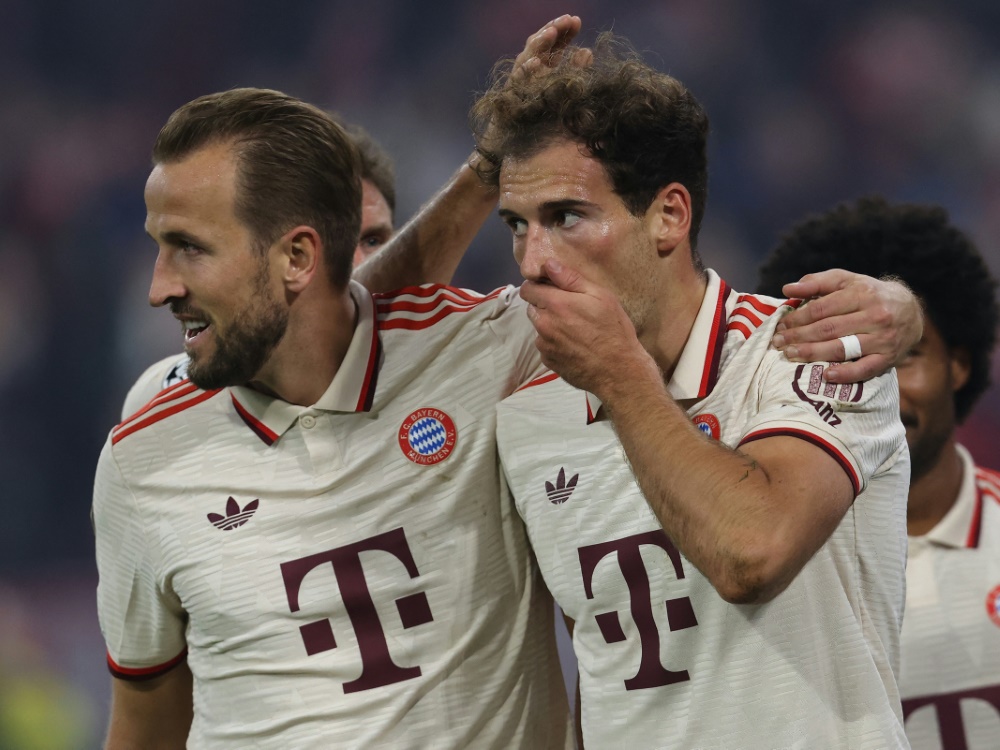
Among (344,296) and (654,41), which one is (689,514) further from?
(654,41)

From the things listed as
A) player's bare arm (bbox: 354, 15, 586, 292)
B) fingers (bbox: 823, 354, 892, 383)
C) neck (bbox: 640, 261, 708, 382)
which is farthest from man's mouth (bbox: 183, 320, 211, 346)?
fingers (bbox: 823, 354, 892, 383)

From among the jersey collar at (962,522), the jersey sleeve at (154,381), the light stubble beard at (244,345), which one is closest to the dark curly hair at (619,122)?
the light stubble beard at (244,345)

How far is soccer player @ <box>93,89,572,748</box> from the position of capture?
2.57 meters

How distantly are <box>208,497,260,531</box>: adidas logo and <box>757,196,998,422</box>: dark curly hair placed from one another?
1802 millimetres

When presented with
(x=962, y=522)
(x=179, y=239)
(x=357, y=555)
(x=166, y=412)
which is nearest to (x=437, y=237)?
(x=179, y=239)

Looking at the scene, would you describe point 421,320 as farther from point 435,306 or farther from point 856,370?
point 856,370

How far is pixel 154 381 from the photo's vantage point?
11.6ft

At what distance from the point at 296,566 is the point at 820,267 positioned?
6.26 ft

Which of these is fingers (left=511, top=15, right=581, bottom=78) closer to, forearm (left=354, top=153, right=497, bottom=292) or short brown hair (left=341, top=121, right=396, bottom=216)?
forearm (left=354, top=153, right=497, bottom=292)

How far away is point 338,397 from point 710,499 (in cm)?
102

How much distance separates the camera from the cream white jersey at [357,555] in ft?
8.40

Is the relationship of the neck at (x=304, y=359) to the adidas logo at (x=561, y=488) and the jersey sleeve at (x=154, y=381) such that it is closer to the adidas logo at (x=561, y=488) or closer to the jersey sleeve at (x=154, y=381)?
the adidas logo at (x=561, y=488)

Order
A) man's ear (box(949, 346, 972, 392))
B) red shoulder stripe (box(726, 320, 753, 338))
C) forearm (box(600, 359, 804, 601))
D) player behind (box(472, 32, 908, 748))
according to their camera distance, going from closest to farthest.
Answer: forearm (box(600, 359, 804, 601))
player behind (box(472, 32, 908, 748))
red shoulder stripe (box(726, 320, 753, 338))
man's ear (box(949, 346, 972, 392))

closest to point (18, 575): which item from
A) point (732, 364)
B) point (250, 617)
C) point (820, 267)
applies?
point (250, 617)
